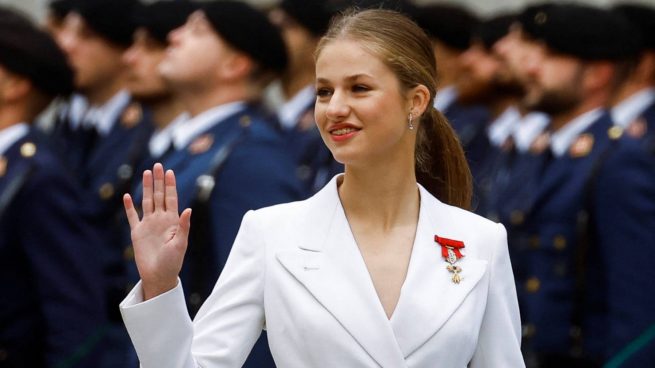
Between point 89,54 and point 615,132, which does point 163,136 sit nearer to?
point 89,54

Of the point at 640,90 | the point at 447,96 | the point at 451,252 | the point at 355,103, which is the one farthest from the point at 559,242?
the point at 355,103

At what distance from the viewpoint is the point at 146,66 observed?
9188 millimetres

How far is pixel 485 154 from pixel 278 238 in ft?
17.1

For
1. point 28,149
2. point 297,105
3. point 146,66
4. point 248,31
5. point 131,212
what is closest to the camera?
point 131,212

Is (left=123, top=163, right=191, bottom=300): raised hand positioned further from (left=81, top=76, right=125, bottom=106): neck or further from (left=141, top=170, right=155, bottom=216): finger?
(left=81, top=76, right=125, bottom=106): neck

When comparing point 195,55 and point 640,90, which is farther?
point 640,90

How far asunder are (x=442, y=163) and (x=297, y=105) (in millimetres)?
5270

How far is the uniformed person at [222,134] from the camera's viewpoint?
6680 mm

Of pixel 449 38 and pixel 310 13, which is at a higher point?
pixel 310 13

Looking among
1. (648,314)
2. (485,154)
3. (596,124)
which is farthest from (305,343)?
(485,154)

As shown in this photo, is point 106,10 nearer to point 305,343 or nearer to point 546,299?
point 546,299

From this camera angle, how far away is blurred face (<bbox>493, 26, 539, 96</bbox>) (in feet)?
27.7

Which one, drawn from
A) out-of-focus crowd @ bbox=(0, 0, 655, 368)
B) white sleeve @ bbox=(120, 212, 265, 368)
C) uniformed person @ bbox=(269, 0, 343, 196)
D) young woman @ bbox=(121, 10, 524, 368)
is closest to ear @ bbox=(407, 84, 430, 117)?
young woman @ bbox=(121, 10, 524, 368)

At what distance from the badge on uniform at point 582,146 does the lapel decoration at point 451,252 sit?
10.0ft
